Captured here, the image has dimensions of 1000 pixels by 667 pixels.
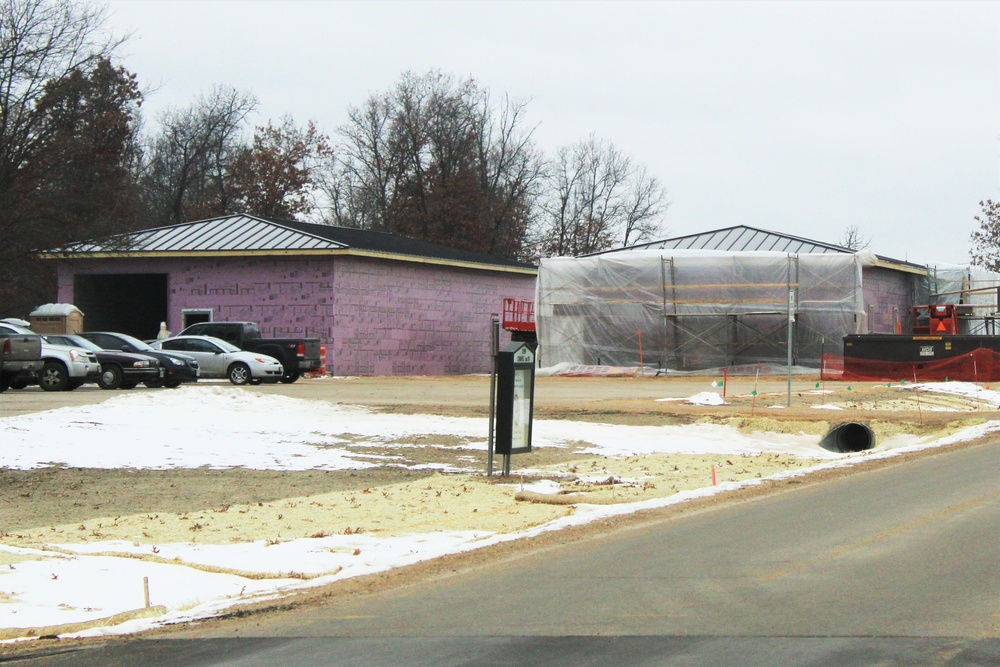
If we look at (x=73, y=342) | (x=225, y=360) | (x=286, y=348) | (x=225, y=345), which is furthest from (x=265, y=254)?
(x=73, y=342)

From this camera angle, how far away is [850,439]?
70.7 feet

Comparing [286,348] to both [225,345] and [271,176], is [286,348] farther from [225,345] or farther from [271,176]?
[271,176]

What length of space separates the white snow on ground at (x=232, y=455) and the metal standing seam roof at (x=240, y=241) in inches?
798

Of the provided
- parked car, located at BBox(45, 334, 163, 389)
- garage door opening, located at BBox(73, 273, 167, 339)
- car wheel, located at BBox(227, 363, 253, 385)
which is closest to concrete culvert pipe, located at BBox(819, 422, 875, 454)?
parked car, located at BBox(45, 334, 163, 389)

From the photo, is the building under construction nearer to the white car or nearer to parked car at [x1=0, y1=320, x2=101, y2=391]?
the white car

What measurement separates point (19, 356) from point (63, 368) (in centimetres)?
179

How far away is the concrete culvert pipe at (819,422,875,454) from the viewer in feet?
70.1

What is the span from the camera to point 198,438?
18656 millimetres

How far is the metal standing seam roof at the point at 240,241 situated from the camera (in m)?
44.7

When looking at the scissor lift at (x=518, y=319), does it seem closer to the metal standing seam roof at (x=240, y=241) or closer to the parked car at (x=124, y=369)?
the metal standing seam roof at (x=240, y=241)

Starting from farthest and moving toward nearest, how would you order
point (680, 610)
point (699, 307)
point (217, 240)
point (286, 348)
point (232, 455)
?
point (699, 307), point (217, 240), point (286, 348), point (232, 455), point (680, 610)

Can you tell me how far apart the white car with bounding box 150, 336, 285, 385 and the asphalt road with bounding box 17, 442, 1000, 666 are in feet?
84.3

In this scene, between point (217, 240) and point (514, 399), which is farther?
point (217, 240)

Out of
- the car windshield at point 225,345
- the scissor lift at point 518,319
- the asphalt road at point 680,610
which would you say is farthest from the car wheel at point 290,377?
the asphalt road at point 680,610
